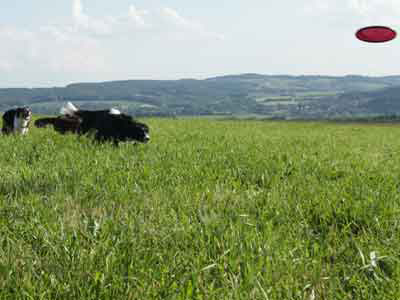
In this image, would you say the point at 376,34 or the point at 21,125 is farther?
the point at 21,125

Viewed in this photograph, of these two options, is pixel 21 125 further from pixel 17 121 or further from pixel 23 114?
pixel 23 114

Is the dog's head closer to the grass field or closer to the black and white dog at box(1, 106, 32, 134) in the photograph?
the black and white dog at box(1, 106, 32, 134)

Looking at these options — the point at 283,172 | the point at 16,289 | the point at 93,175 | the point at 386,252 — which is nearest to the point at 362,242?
the point at 386,252

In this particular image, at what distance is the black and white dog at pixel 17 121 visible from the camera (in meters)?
12.8

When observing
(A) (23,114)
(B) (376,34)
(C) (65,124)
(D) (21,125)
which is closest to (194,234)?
(B) (376,34)

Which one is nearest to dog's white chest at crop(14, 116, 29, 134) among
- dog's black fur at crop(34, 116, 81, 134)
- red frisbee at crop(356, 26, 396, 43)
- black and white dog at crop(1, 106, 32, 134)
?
black and white dog at crop(1, 106, 32, 134)

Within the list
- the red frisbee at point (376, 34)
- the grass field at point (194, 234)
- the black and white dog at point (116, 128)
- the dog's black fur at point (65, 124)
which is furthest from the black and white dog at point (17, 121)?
the red frisbee at point (376, 34)

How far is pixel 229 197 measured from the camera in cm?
496

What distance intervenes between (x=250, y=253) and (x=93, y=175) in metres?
3.38

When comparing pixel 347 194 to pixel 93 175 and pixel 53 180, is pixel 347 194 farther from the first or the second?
pixel 53 180

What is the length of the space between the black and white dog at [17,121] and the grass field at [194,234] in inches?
269

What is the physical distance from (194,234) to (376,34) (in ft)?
24.0

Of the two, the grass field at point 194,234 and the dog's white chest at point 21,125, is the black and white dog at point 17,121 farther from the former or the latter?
the grass field at point 194,234

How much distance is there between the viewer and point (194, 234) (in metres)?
3.57
